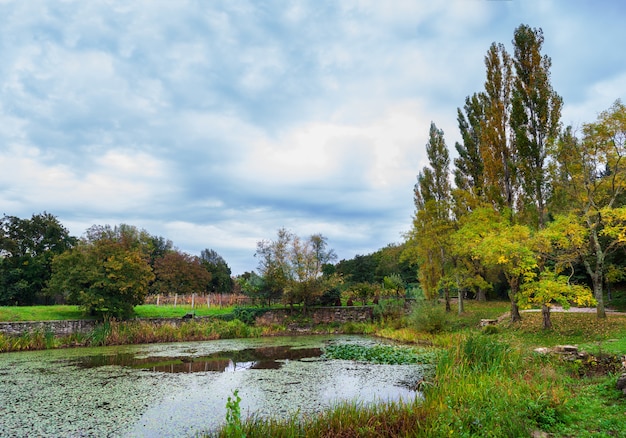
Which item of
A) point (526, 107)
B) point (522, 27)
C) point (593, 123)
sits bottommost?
point (593, 123)

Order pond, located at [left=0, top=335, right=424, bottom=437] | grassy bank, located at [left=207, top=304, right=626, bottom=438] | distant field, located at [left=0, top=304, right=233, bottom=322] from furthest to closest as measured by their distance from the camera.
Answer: distant field, located at [left=0, top=304, right=233, bottom=322]
pond, located at [left=0, top=335, right=424, bottom=437]
grassy bank, located at [left=207, top=304, right=626, bottom=438]

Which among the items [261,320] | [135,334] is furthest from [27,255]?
[261,320]

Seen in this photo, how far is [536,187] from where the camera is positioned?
15.7 m

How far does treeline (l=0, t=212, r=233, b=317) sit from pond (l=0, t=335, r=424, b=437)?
5.42 meters

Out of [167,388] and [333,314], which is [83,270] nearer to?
[167,388]

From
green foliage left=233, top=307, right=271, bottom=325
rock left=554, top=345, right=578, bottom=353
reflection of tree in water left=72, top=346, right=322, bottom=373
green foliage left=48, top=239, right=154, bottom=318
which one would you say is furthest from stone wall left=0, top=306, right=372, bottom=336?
rock left=554, top=345, right=578, bottom=353

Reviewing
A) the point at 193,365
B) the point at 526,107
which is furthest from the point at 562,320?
the point at 193,365

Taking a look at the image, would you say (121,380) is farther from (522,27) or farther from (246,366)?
(522,27)

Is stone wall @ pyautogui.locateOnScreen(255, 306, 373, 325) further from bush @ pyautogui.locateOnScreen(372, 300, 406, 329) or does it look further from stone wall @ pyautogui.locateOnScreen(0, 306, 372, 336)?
bush @ pyautogui.locateOnScreen(372, 300, 406, 329)

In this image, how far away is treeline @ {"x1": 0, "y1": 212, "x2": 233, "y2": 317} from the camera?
20625 millimetres

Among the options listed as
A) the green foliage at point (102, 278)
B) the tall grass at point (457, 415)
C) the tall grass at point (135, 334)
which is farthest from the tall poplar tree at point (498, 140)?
the green foliage at point (102, 278)

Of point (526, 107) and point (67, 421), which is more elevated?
point (526, 107)

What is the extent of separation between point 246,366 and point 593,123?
1461 centimetres

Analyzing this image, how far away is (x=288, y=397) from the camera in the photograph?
8.27 m
